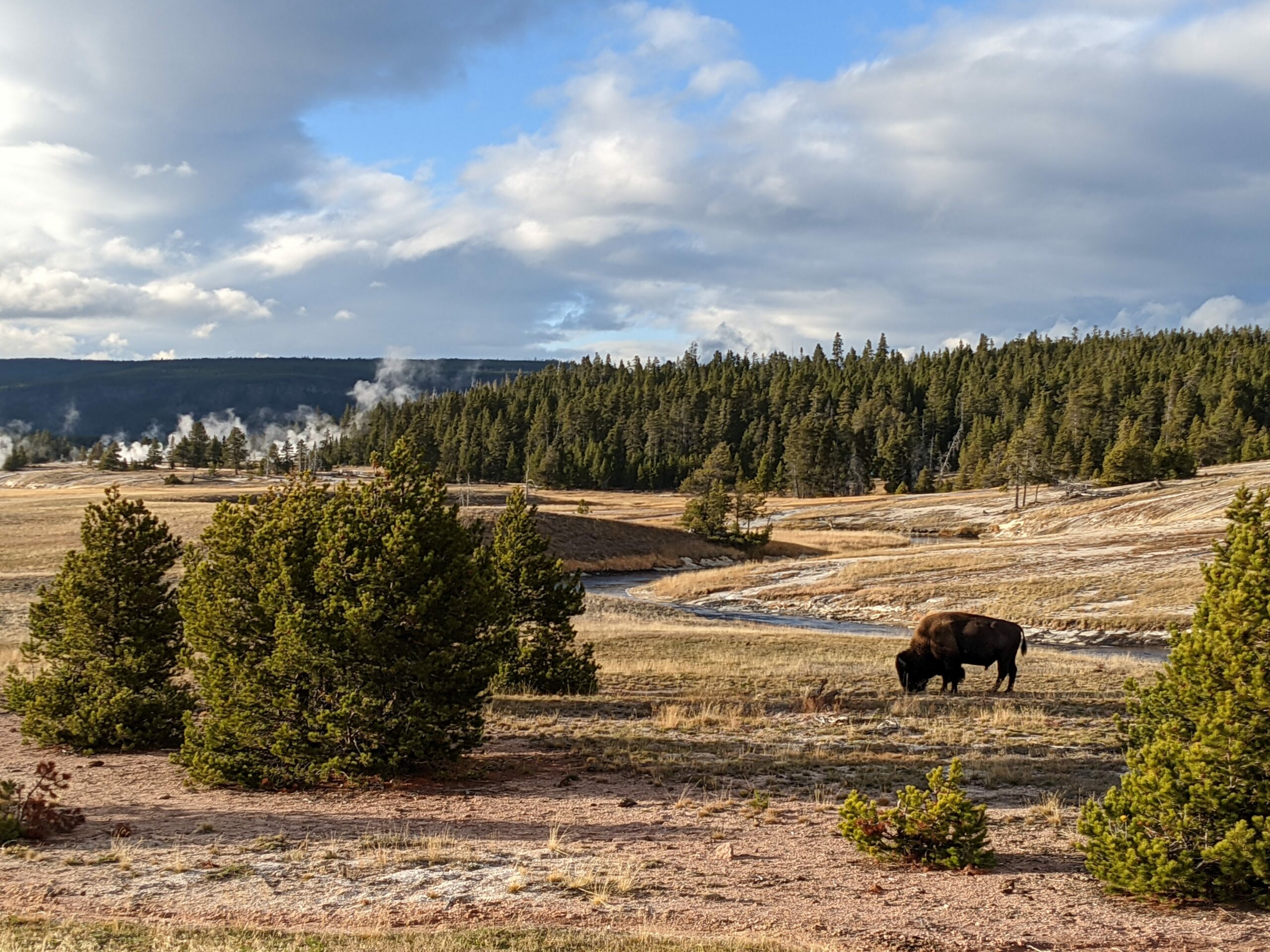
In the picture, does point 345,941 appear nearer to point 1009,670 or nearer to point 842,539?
point 1009,670

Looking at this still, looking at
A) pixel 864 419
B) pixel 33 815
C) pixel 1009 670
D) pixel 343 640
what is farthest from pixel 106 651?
pixel 864 419

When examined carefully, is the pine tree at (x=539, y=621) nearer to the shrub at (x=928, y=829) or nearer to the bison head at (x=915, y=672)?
the bison head at (x=915, y=672)

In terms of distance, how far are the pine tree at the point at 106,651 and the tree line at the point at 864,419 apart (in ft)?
297

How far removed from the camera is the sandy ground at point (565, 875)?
27.4ft

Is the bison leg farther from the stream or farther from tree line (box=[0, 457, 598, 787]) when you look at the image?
tree line (box=[0, 457, 598, 787])

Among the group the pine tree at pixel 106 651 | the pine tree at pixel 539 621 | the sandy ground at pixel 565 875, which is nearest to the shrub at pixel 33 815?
the sandy ground at pixel 565 875

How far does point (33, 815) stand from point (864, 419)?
5892 inches

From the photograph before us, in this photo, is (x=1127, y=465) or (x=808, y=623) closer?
(x=808, y=623)

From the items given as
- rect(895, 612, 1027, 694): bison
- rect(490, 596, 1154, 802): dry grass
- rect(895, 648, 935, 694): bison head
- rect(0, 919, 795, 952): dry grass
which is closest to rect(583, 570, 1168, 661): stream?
rect(490, 596, 1154, 802): dry grass

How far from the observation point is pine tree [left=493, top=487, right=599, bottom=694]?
2202 cm

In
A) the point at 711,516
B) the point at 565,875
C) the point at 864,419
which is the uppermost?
the point at 864,419

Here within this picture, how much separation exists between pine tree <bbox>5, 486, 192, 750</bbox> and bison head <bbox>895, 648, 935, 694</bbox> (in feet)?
51.5

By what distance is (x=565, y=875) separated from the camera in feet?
31.5

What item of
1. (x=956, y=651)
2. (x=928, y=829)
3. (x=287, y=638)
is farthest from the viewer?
(x=956, y=651)
